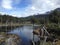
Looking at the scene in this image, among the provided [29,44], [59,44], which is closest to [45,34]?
[29,44]

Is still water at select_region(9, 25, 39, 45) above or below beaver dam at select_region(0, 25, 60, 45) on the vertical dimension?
below

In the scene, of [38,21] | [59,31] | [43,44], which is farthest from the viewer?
[38,21]

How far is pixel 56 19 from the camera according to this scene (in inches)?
3130

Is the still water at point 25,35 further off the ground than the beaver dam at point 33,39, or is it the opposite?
the beaver dam at point 33,39

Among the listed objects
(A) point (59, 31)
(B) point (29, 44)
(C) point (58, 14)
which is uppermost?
(C) point (58, 14)

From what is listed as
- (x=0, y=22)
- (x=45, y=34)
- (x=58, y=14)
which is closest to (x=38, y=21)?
(x=0, y=22)

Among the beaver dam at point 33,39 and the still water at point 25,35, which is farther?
the still water at point 25,35

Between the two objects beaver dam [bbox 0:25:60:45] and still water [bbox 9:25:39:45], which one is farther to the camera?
still water [bbox 9:25:39:45]

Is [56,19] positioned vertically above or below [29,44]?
above

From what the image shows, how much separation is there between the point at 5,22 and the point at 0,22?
5605 mm

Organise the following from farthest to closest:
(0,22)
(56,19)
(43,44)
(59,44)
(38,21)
→ (38,21) → (0,22) → (56,19) → (59,44) → (43,44)

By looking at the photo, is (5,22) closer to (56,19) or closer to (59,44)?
(56,19)

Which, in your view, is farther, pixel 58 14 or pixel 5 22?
pixel 5 22

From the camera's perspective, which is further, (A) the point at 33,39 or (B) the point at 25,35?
(B) the point at 25,35
